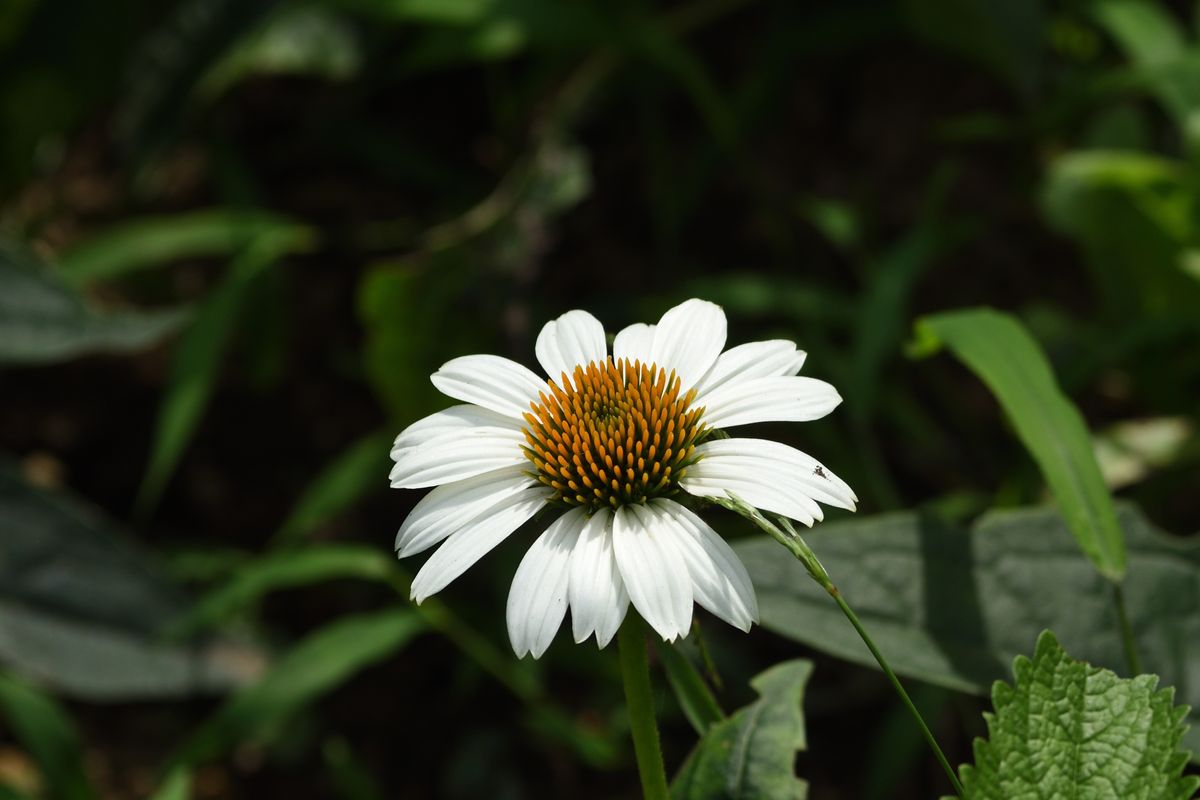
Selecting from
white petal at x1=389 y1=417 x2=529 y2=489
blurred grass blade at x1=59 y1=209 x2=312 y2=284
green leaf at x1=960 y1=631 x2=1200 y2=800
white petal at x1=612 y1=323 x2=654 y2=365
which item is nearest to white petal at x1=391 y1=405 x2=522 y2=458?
white petal at x1=389 y1=417 x2=529 y2=489

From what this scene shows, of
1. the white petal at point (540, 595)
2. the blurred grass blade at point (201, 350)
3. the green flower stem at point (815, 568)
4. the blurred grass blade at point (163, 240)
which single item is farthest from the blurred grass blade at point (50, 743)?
the green flower stem at point (815, 568)

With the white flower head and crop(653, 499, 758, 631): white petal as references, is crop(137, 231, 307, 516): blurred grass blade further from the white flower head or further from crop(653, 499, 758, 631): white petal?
crop(653, 499, 758, 631): white petal

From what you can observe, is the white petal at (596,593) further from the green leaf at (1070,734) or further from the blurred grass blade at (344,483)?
the blurred grass blade at (344,483)

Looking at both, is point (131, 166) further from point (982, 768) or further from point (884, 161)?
point (982, 768)

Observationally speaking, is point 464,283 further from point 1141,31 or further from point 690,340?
point 1141,31

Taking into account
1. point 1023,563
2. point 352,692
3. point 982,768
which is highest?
point 352,692

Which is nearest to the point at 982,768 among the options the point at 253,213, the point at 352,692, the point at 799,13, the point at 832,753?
the point at 832,753
